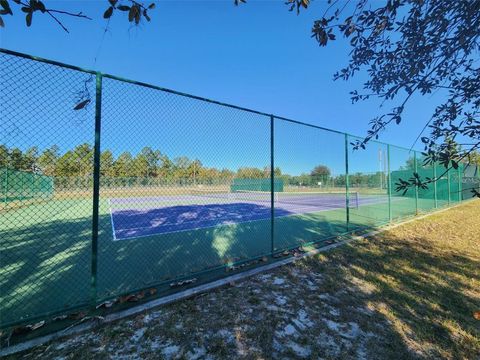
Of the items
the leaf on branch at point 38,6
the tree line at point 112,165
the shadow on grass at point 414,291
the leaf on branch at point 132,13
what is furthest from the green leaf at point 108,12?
the shadow on grass at point 414,291

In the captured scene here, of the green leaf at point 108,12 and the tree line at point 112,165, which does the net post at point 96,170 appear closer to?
the tree line at point 112,165

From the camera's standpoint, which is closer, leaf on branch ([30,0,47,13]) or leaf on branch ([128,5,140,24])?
leaf on branch ([30,0,47,13])

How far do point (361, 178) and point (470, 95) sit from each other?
364 inches

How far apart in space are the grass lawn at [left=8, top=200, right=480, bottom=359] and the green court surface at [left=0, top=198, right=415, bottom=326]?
2.57 feet

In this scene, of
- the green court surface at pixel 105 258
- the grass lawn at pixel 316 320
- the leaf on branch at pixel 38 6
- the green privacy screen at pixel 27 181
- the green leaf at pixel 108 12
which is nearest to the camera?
the leaf on branch at pixel 38 6

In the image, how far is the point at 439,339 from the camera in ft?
8.42

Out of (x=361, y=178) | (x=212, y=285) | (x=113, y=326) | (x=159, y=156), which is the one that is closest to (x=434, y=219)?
(x=361, y=178)

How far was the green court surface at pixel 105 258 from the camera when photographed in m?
3.45

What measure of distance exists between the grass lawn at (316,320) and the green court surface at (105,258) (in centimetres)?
78

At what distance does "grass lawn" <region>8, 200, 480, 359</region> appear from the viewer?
2.38 metres

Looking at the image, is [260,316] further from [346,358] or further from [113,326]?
[113,326]

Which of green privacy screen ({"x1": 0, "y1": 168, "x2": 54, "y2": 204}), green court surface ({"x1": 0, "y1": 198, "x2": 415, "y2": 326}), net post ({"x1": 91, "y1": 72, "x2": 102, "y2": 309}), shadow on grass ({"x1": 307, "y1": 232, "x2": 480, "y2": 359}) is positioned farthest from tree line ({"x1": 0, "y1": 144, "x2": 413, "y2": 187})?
shadow on grass ({"x1": 307, "y1": 232, "x2": 480, "y2": 359})

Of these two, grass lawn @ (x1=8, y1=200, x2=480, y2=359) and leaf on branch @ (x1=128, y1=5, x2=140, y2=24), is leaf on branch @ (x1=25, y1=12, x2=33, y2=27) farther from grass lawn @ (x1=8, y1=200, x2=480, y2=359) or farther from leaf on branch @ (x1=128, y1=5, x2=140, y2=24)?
grass lawn @ (x1=8, y1=200, x2=480, y2=359)

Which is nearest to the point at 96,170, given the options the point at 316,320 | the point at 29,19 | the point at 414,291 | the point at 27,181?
the point at 29,19
